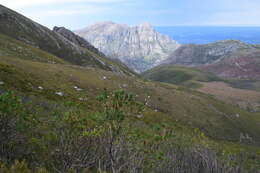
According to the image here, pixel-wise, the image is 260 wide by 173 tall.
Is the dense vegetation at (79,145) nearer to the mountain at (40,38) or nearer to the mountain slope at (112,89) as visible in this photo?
the mountain slope at (112,89)

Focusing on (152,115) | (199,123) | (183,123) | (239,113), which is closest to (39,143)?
(152,115)

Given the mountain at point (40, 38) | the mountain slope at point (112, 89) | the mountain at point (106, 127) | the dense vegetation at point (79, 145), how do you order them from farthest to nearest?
the mountain at point (40, 38), the mountain slope at point (112, 89), the mountain at point (106, 127), the dense vegetation at point (79, 145)

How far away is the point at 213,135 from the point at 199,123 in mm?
3683

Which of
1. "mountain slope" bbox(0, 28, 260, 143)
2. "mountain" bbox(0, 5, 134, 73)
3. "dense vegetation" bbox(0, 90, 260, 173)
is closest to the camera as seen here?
"dense vegetation" bbox(0, 90, 260, 173)

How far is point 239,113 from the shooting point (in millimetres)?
63062

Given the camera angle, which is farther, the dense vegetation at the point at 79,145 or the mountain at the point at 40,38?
the mountain at the point at 40,38

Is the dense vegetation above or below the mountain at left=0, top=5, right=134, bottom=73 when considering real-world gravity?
below

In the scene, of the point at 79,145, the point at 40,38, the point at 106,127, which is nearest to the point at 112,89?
the point at 106,127

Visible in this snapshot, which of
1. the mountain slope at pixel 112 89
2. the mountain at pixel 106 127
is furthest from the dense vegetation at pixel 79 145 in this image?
the mountain slope at pixel 112 89

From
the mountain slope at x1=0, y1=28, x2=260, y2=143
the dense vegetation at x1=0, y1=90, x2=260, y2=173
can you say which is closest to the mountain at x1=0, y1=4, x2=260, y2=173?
the dense vegetation at x1=0, y1=90, x2=260, y2=173

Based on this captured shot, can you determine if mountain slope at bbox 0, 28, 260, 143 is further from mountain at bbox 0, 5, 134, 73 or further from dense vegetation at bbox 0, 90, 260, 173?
mountain at bbox 0, 5, 134, 73

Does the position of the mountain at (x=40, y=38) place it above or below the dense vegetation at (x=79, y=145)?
above

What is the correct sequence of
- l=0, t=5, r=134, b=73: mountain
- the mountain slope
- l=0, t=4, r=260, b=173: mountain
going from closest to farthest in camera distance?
1. l=0, t=4, r=260, b=173: mountain
2. the mountain slope
3. l=0, t=5, r=134, b=73: mountain

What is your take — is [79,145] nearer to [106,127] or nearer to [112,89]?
[106,127]
